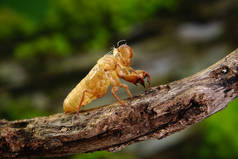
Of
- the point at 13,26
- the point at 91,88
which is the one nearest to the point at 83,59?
the point at 13,26

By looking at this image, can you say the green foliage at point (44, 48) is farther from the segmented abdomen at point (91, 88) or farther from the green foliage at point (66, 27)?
the segmented abdomen at point (91, 88)

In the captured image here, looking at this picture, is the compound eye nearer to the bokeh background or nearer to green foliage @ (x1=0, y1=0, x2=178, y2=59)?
the bokeh background

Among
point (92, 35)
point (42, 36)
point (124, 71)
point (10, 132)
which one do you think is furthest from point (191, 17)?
point (10, 132)

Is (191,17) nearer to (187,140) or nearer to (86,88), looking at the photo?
(187,140)

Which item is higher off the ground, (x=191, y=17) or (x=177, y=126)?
(x=191, y=17)

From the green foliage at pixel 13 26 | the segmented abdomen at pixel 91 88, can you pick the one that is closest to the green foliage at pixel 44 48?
the green foliage at pixel 13 26

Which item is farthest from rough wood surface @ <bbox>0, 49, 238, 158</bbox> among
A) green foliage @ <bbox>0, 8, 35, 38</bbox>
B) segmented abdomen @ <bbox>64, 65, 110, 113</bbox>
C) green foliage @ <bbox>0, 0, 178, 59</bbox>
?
green foliage @ <bbox>0, 8, 35, 38</bbox>
